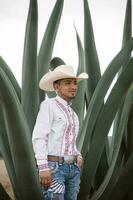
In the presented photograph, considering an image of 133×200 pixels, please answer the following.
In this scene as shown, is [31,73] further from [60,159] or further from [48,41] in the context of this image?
[60,159]

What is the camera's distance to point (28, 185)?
1.45 m

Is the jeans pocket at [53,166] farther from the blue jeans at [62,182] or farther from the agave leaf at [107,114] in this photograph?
the agave leaf at [107,114]

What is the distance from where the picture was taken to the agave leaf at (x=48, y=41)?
69.1 inches

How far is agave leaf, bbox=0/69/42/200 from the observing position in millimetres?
1258

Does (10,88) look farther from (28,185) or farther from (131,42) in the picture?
(131,42)

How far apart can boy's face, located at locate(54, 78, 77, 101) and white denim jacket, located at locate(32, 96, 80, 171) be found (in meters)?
0.03

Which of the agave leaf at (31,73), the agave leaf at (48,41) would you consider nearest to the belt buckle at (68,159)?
the agave leaf at (31,73)

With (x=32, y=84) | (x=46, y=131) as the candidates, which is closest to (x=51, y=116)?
(x=46, y=131)

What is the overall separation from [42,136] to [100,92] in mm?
317

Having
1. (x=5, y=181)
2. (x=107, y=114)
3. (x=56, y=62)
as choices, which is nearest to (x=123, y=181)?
(x=107, y=114)

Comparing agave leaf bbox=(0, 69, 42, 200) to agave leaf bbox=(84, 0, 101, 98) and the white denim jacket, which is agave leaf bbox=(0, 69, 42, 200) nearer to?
the white denim jacket

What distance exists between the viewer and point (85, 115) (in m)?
1.71

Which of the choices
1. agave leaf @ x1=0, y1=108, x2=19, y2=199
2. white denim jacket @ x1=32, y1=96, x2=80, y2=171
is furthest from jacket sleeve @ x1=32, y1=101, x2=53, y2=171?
agave leaf @ x1=0, y1=108, x2=19, y2=199

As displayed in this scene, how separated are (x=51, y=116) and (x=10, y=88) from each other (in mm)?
189
